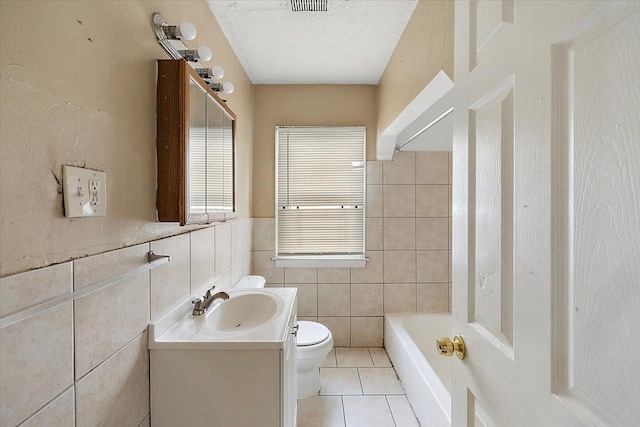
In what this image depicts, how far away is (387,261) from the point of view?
288 centimetres

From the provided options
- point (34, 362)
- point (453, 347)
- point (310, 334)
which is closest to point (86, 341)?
point (34, 362)

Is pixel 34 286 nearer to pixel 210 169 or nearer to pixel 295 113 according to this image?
pixel 210 169

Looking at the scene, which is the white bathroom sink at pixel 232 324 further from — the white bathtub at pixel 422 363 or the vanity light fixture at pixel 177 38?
the vanity light fixture at pixel 177 38

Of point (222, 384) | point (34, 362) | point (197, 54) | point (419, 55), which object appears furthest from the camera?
point (419, 55)

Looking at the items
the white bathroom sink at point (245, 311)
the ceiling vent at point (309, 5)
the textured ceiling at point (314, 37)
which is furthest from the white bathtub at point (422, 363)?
the ceiling vent at point (309, 5)

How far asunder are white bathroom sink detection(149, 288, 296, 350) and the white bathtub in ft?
3.04

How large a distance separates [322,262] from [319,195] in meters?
0.60

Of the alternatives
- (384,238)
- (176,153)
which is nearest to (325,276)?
(384,238)

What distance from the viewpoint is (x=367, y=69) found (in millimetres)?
2574

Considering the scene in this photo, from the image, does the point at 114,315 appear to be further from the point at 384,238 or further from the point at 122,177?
the point at 384,238

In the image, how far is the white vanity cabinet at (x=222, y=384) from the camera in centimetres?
115

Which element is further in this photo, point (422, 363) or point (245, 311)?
point (422, 363)

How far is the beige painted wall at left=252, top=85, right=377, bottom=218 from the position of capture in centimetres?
288

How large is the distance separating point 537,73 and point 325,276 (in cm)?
246
